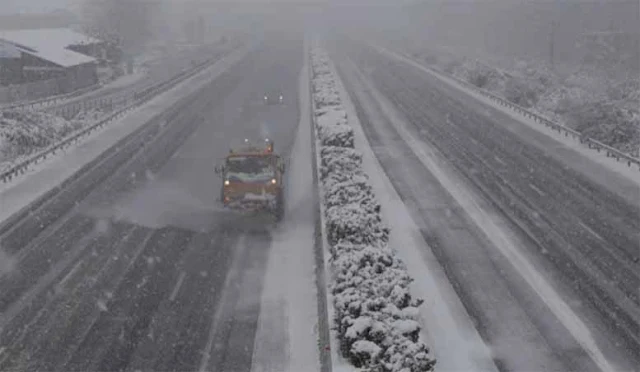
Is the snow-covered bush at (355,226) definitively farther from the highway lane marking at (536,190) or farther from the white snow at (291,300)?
the highway lane marking at (536,190)

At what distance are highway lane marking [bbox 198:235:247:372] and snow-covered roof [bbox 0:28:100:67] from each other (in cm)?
5043

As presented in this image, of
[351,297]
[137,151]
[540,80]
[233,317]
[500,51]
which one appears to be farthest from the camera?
[500,51]

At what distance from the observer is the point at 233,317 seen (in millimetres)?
14773

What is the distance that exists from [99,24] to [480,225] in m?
104

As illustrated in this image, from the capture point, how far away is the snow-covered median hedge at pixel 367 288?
10.9 metres

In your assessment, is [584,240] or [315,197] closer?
[584,240]

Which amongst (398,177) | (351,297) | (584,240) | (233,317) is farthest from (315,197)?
(351,297)

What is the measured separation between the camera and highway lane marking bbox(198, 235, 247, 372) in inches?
512

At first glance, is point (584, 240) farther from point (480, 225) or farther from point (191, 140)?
point (191, 140)

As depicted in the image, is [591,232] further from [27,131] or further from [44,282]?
[27,131]

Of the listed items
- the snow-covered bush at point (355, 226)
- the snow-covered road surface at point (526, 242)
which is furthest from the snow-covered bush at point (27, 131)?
the snow-covered bush at point (355, 226)

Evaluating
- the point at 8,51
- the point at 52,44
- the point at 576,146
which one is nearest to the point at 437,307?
the point at 576,146

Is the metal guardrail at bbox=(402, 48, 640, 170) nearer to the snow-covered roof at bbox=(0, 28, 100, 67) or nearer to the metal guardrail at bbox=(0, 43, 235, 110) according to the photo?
the metal guardrail at bbox=(0, 43, 235, 110)

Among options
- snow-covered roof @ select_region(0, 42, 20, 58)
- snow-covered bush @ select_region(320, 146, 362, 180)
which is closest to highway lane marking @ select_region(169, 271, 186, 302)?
snow-covered bush @ select_region(320, 146, 362, 180)
